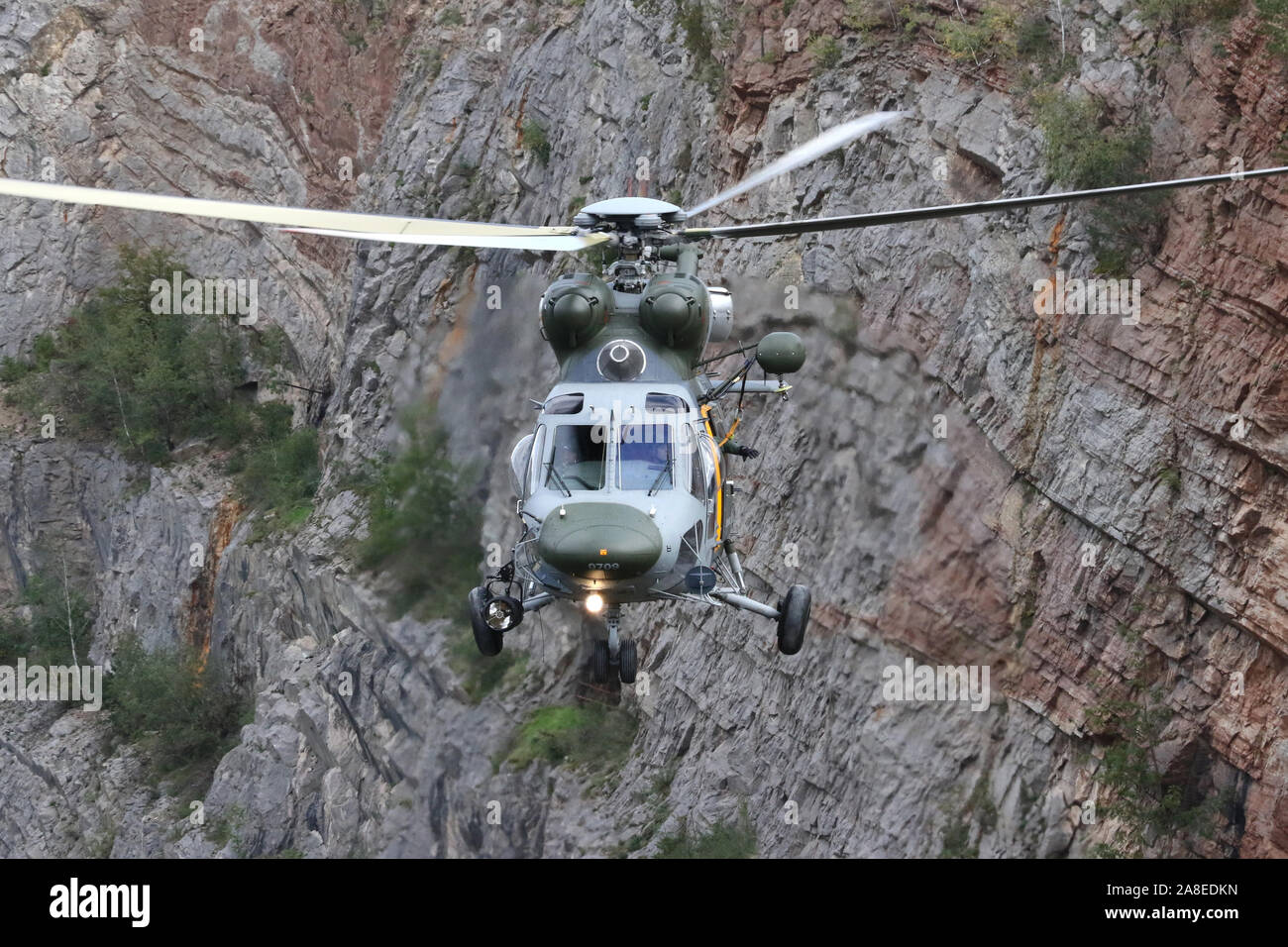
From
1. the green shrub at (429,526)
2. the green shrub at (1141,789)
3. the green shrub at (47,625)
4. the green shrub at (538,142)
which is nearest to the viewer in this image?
the green shrub at (1141,789)

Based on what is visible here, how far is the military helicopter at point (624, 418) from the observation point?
1320 cm

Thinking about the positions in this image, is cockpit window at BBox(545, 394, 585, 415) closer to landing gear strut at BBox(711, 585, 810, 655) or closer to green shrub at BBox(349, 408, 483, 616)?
landing gear strut at BBox(711, 585, 810, 655)

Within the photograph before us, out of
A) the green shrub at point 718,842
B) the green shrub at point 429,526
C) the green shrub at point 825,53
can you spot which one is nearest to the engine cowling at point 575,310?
the green shrub at point 718,842

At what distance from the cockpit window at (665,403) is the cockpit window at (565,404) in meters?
0.62

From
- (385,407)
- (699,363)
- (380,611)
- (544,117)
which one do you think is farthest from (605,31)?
(699,363)

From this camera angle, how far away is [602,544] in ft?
43.2

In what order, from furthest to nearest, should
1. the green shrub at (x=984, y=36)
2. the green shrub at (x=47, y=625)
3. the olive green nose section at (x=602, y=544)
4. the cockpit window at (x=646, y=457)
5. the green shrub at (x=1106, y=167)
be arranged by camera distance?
the green shrub at (x=47, y=625)
the green shrub at (x=984, y=36)
the green shrub at (x=1106, y=167)
the cockpit window at (x=646, y=457)
the olive green nose section at (x=602, y=544)

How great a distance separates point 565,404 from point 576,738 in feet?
42.4

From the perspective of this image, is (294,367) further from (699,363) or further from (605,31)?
(699,363)

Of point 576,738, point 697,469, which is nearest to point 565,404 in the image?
point 697,469

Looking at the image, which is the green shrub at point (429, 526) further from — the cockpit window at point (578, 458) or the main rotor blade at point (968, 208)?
the main rotor blade at point (968, 208)

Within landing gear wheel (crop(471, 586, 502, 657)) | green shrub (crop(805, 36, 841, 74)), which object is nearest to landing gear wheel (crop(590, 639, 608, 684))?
landing gear wheel (crop(471, 586, 502, 657))

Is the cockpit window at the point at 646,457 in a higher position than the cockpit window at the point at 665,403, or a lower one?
lower
